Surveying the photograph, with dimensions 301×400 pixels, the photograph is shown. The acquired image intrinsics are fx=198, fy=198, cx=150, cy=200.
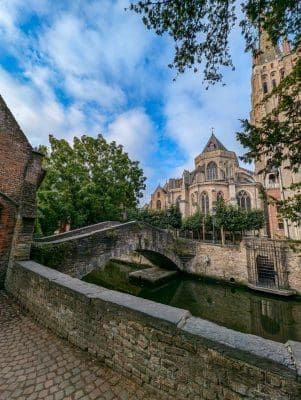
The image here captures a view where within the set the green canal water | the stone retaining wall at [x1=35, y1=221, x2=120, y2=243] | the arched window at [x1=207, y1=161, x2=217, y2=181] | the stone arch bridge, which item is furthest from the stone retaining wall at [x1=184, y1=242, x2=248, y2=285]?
the arched window at [x1=207, y1=161, x2=217, y2=181]

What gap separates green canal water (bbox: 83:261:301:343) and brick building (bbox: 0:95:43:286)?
22.8 feet

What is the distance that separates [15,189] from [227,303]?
36.0ft

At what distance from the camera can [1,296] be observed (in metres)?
5.12

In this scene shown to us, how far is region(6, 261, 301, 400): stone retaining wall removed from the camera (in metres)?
1.70

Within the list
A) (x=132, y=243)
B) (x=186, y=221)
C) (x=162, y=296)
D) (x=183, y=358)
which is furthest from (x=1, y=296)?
(x=186, y=221)

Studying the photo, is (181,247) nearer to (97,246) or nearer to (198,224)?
(198,224)

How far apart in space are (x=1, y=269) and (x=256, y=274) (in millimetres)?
13497

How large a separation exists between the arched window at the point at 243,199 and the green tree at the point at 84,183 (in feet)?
60.7

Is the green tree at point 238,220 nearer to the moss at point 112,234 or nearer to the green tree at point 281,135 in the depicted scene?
the moss at point 112,234

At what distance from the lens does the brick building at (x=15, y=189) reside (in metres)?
5.79

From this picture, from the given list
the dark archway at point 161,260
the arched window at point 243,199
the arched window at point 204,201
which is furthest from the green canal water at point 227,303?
the arched window at point 243,199

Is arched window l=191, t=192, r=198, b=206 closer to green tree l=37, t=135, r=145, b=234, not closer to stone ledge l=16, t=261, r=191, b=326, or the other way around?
green tree l=37, t=135, r=145, b=234

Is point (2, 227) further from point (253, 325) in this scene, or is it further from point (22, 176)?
point (253, 325)

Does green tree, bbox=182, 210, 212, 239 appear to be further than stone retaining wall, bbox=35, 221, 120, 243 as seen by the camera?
Yes
